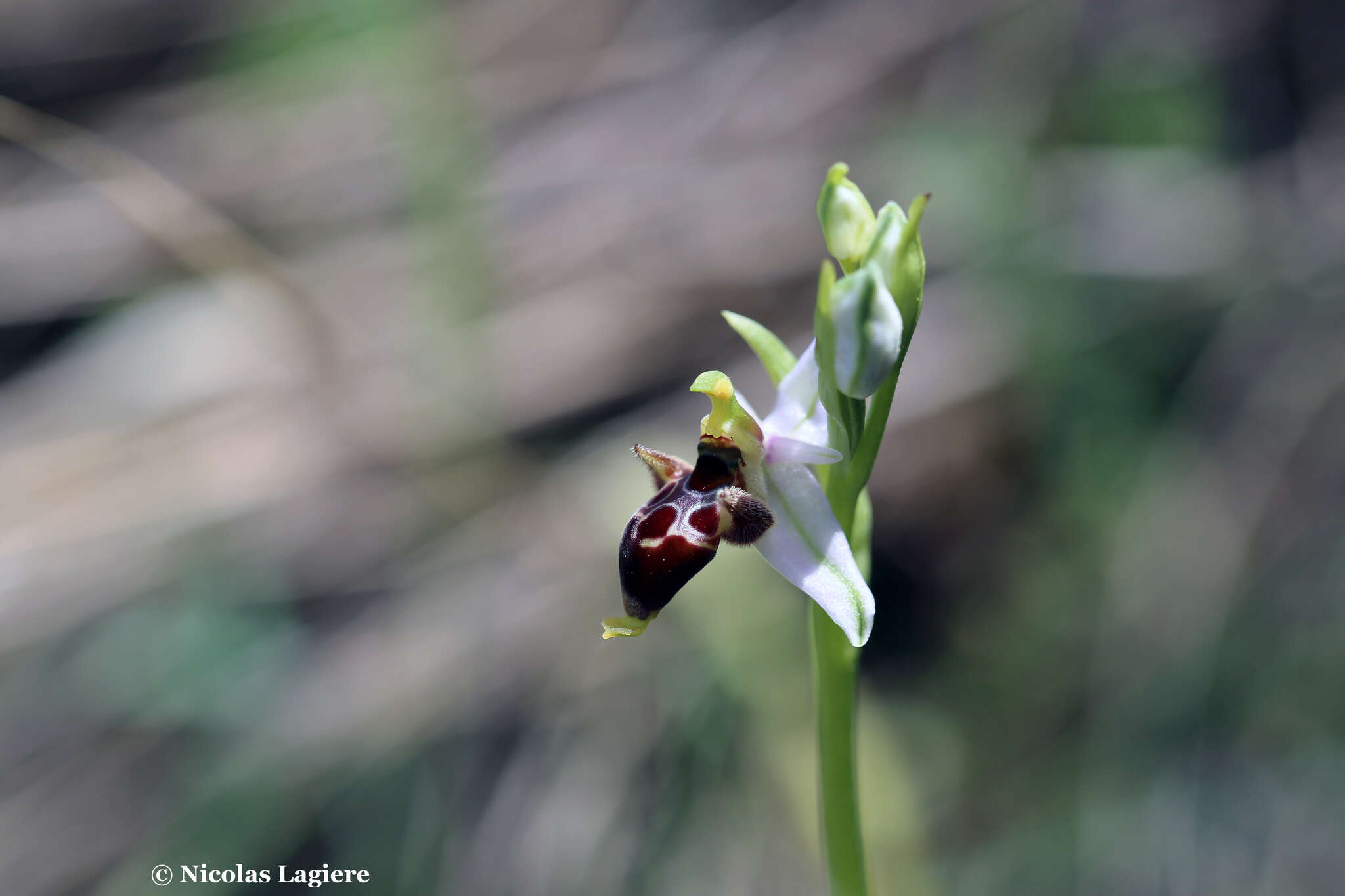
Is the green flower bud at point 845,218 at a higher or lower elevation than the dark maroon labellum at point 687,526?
higher

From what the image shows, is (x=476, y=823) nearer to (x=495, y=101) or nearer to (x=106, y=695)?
(x=106, y=695)

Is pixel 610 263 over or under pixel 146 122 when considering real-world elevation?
under

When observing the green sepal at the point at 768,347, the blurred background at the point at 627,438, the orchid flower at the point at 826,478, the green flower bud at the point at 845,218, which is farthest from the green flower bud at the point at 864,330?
the blurred background at the point at 627,438

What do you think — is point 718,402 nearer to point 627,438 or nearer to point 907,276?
point 907,276

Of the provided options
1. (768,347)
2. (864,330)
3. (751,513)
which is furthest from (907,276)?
(751,513)

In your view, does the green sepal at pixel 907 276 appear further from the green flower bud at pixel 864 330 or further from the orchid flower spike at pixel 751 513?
the orchid flower spike at pixel 751 513

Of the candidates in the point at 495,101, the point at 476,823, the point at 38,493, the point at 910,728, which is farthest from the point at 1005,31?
the point at 38,493

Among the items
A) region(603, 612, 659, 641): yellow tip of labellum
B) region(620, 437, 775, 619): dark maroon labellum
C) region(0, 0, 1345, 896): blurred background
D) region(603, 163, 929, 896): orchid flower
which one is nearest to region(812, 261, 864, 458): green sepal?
region(603, 163, 929, 896): orchid flower
